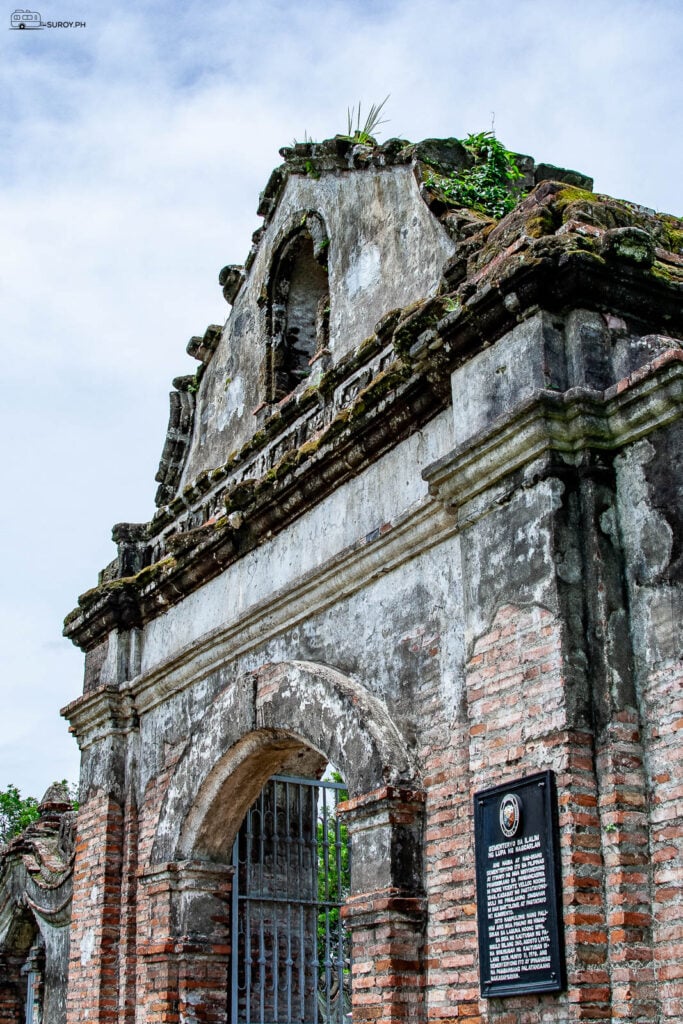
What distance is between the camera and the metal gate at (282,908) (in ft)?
25.1

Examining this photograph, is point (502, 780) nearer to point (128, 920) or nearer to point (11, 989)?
point (128, 920)

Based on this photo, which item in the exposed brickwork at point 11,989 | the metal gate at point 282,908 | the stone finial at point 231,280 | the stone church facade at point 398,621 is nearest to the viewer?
the stone church facade at point 398,621

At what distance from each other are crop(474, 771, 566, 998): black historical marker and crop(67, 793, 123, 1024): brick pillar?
4.22 m

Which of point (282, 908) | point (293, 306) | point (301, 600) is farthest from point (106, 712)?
point (293, 306)

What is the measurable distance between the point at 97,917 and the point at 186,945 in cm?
116

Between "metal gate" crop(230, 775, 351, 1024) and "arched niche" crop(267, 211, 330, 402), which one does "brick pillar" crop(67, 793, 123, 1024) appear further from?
"arched niche" crop(267, 211, 330, 402)

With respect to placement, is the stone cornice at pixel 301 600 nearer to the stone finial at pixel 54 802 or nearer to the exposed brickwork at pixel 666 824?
the exposed brickwork at pixel 666 824

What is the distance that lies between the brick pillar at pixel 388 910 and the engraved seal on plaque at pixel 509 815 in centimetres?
87

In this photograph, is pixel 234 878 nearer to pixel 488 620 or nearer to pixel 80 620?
pixel 80 620

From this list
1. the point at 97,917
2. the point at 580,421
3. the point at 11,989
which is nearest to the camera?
the point at 580,421

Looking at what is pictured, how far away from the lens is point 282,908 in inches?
314

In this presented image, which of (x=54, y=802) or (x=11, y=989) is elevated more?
(x=54, y=802)

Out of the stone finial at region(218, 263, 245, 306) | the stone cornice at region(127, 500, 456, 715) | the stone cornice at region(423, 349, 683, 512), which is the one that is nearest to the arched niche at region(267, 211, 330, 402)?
the stone finial at region(218, 263, 245, 306)

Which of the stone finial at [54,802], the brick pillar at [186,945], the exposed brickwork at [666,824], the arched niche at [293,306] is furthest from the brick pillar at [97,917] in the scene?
the exposed brickwork at [666,824]
